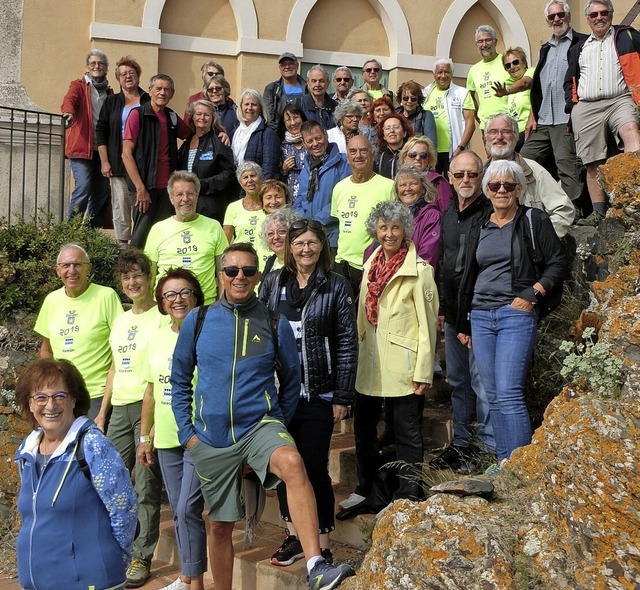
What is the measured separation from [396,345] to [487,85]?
496 centimetres

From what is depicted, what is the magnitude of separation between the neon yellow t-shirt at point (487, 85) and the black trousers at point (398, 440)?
458 centimetres

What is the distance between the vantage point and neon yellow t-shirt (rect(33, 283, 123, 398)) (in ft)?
21.8

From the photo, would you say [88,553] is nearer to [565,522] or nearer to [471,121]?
[565,522]

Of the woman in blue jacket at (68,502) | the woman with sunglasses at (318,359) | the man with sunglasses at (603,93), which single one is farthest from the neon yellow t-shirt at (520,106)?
the woman in blue jacket at (68,502)

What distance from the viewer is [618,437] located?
12.5 ft

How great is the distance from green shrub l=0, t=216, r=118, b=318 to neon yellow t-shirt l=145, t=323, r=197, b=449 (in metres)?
3.43

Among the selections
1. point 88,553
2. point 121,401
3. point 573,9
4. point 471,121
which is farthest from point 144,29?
point 88,553

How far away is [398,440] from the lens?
550cm

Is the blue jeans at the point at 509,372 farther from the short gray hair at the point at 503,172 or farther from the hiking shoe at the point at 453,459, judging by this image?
the short gray hair at the point at 503,172

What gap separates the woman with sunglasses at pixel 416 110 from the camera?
8.98 m

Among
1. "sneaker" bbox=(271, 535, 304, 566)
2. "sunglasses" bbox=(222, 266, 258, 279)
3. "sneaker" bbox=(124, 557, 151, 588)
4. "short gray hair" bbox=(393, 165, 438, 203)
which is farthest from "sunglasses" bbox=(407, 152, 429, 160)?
"sneaker" bbox=(124, 557, 151, 588)

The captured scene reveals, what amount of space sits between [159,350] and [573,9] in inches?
406

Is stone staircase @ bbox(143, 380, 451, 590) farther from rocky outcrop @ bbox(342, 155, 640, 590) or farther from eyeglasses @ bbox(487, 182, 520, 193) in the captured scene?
eyeglasses @ bbox(487, 182, 520, 193)

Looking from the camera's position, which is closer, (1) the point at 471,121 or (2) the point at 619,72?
(2) the point at 619,72
